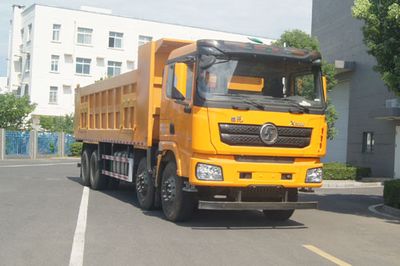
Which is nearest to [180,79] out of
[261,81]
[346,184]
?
[261,81]

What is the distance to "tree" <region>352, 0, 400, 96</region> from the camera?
11836 millimetres

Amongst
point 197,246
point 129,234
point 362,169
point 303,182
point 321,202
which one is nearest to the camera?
point 197,246

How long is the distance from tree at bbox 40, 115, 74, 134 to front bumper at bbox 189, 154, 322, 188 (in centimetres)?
4107

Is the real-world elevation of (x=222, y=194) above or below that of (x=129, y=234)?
above

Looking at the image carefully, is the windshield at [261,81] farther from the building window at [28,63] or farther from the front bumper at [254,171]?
the building window at [28,63]

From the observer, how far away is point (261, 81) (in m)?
9.80

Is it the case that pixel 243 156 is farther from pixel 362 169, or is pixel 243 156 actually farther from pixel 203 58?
pixel 362 169

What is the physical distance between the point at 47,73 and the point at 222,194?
49325 mm

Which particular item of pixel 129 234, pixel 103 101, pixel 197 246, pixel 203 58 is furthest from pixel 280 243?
pixel 103 101

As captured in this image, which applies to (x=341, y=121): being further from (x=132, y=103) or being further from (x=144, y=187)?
(x=144, y=187)

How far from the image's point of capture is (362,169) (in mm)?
24234

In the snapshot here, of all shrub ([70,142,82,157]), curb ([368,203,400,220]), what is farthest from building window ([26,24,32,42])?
curb ([368,203,400,220])

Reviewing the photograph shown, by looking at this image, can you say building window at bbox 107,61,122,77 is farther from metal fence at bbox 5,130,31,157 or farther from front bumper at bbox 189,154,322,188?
front bumper at bbox 189,154,322,188

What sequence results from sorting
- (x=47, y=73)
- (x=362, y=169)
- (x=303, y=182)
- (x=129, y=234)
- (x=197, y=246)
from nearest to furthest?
(x=197, y=246) → (x=129, y=234) → (x=303, y=182) → (x=362, y=169) → (x=47, y=73)
